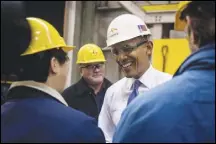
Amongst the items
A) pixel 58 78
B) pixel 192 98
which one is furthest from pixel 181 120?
pixel 58 78

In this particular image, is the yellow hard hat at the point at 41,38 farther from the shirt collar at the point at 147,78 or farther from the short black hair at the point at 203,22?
the shirt collar at the point at 147,78

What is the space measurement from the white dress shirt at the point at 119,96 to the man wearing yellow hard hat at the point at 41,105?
966mm

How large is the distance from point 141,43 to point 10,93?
118 cm

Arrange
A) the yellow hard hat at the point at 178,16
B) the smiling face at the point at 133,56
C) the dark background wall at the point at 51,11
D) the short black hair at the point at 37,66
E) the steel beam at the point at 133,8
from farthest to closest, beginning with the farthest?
the steel beam at the point at 133,8, the dark background wall at the point at 51,11, the smiling face at the point at 133,56, the short black hair at the point at 37,66, the yellow hard hat at the point at 178,16

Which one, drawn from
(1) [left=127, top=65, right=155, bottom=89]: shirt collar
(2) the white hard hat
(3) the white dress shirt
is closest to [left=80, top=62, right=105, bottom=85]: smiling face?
(3) the white dress shirt

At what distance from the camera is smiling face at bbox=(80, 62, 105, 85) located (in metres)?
3.97

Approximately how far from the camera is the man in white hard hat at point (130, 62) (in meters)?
2.54

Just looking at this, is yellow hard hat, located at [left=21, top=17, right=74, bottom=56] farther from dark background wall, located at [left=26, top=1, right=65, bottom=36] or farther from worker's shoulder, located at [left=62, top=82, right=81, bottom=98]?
dark background wall, located at [left=26, top=1, right=65, bottom=36]

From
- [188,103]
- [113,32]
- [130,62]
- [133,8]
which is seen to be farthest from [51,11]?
[188,103]

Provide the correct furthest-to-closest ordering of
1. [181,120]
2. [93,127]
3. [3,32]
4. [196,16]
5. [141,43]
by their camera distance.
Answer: [141,43] < [93,127] < [3,32] < [196,16] < [181,120]

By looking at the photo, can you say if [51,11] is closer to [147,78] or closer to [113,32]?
[113,32]

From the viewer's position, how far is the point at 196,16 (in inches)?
51.9

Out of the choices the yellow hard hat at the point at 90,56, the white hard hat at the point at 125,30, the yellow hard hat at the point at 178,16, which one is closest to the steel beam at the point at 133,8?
the yellow hard hat at the point at 90,56

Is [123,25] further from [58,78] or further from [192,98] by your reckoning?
[192,98]
